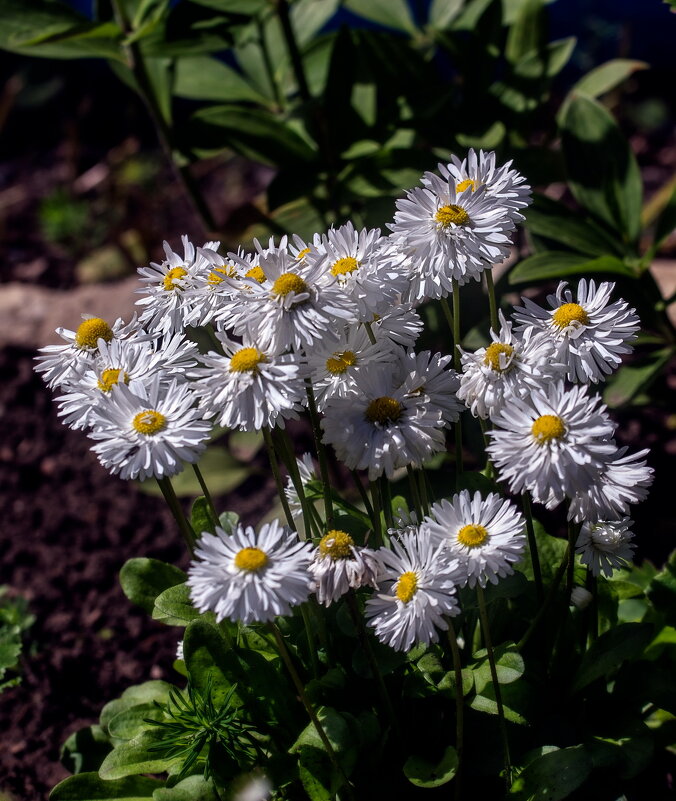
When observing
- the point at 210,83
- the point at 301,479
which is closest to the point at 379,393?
the point at 301,479

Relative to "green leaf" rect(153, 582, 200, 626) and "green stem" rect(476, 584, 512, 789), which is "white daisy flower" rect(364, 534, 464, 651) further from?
"green leaf" rect(153, 582, 200, 626)

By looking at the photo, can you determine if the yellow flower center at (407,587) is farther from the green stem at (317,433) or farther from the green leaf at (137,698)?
the green leaf at (137,698)

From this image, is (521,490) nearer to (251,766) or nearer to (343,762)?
(343,762)

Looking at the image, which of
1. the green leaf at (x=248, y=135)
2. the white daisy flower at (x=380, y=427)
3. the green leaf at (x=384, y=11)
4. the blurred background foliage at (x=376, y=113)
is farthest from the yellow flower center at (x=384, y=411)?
the green leaf at (x=384, y=11)

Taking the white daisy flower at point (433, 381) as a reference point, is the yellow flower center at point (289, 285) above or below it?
above

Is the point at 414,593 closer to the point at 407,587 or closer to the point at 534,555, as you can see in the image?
the point at 407,587
